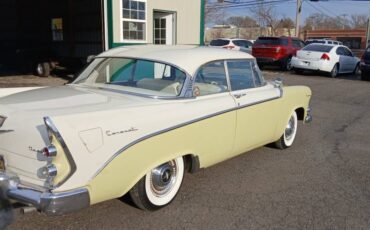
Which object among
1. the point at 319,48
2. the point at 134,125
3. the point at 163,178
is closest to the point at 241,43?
the point at 319,48

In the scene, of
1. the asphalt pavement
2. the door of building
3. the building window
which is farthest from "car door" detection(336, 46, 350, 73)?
the asphalt pavement

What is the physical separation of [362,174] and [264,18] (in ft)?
206

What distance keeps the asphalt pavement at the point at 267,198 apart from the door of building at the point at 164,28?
758cm

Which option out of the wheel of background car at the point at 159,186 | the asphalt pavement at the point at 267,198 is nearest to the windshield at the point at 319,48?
the asphalt pavement at the point at 267,198

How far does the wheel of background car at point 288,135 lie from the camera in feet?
19.6

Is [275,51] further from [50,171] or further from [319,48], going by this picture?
[50,171]

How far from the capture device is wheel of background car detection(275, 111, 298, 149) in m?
5.97

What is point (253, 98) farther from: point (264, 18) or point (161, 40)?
point (264, 18)

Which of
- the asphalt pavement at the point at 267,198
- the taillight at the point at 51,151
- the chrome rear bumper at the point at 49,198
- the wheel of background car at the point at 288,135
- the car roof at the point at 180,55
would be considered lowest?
the asphalt pavement at the point at 267,198

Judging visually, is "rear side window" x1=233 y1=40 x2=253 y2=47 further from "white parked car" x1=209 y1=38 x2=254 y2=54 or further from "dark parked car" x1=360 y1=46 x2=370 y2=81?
"dark parked car" x1=360 y1=46 x2=370 y2=81

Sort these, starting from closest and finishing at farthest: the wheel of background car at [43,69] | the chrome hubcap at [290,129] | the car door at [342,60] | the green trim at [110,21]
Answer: the chrome hubcap at [290,129] < the green trim at [110,21] < the wheel of background car at [43,69] < the car door at [342,60]

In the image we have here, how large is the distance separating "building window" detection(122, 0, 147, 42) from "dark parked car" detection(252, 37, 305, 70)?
901 cm

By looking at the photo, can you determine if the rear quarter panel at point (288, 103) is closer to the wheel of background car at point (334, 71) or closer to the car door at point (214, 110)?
the car door at point (214, 110)

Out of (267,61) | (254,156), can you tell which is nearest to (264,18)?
(267,61)
